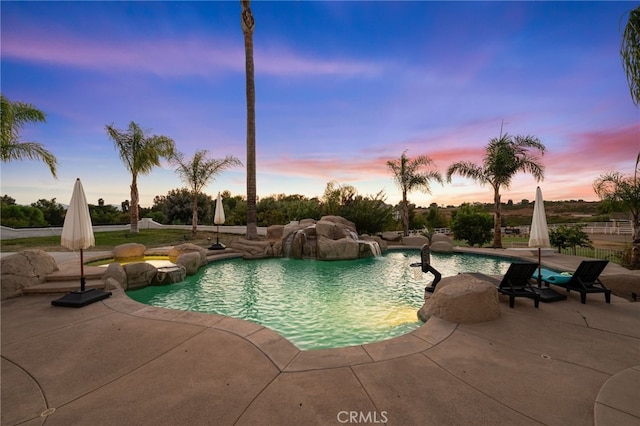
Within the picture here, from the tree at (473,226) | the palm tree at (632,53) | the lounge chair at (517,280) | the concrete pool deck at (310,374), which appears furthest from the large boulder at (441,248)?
the palm tree at (632,53)

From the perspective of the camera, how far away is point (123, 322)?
4461 mm

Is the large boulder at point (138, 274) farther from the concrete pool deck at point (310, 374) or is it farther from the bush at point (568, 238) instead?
the bush at point (568, 238)

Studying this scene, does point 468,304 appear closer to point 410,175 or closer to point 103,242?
point 410,175

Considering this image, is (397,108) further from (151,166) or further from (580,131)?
(151,166)

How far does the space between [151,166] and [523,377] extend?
994 inches

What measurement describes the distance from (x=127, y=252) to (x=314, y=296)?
9.18 metres

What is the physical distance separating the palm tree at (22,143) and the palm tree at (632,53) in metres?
20.7

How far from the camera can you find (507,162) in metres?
15.8

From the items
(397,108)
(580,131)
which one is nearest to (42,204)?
(397,108)

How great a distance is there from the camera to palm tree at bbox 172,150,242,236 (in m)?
21.2

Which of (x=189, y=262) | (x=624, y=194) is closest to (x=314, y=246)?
(x=189, y=262)

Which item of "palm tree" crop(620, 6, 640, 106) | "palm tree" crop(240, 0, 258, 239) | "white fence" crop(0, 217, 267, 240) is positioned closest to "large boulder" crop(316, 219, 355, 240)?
"palm tree" crop(240, 0, 258, 239)

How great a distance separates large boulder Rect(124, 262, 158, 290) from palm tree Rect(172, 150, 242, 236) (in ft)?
45.2

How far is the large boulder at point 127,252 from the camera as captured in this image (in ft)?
36.7
